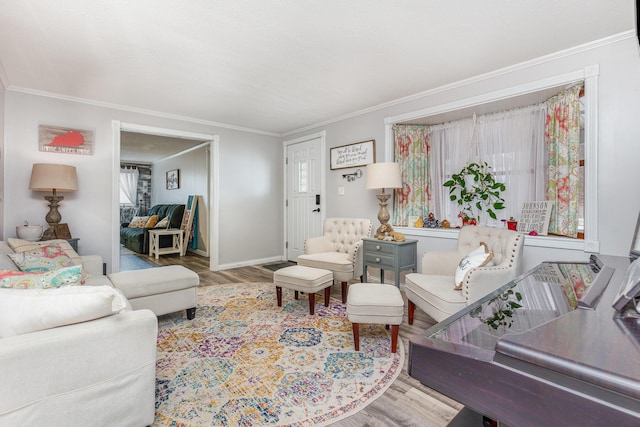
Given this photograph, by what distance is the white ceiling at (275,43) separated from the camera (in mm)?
1996

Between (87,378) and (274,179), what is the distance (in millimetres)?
4528

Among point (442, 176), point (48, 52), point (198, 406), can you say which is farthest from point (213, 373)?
point (442, 176)

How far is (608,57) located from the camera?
7.89 ft

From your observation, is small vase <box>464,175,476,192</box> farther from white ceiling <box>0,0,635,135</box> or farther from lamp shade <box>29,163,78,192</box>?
lamp shade <box>29,163,78,192</box>

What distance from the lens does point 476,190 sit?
11.2 feet

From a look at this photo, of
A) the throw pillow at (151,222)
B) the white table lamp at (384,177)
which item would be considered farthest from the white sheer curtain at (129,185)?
the white table lamp at (384,177)

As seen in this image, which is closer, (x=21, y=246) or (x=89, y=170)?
(x=21, y=246)

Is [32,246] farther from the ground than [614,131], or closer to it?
closer to it

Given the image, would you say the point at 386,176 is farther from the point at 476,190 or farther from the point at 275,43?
the point at 275,43

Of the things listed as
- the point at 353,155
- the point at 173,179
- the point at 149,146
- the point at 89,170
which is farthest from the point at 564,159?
the point at 173,179

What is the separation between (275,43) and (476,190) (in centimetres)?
257

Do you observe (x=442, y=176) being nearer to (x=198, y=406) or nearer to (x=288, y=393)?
(x=288, y=393)

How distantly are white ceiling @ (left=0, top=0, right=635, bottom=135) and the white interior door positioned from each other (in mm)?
1474

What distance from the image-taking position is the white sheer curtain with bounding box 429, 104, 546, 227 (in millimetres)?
3086
